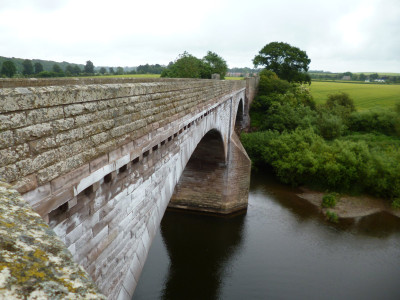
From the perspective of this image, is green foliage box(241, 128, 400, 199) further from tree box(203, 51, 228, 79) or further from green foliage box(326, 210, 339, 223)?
tree box(203, 51, 228, 79)

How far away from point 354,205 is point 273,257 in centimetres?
921

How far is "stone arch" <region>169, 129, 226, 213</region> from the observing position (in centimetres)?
1941

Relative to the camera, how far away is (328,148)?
2341 cm

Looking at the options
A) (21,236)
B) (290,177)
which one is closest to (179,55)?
(290,177)

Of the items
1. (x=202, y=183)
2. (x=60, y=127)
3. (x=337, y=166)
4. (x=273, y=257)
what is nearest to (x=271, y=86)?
(x=337, y=166)

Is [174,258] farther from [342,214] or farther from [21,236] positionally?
[21,236]

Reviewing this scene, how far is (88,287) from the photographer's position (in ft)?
4.66

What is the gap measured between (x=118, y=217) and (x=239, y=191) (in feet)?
51.8

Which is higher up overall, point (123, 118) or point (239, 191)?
point (123, 118)

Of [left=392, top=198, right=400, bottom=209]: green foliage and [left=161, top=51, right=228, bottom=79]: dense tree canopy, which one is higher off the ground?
[left=161, top=51, right=228, bottom=79]: dense tree canopy

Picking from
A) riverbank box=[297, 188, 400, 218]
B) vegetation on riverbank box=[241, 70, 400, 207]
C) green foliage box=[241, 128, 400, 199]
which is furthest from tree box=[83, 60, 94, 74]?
riverbank box=[297, 188, 400, 218]

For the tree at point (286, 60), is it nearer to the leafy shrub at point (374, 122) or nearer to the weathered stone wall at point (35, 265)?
the leafy shrub at point (374, 122)

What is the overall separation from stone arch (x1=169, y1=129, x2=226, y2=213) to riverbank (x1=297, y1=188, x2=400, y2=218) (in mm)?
7376

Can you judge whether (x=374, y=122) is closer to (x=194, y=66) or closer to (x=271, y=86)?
(x=271, y=86)
